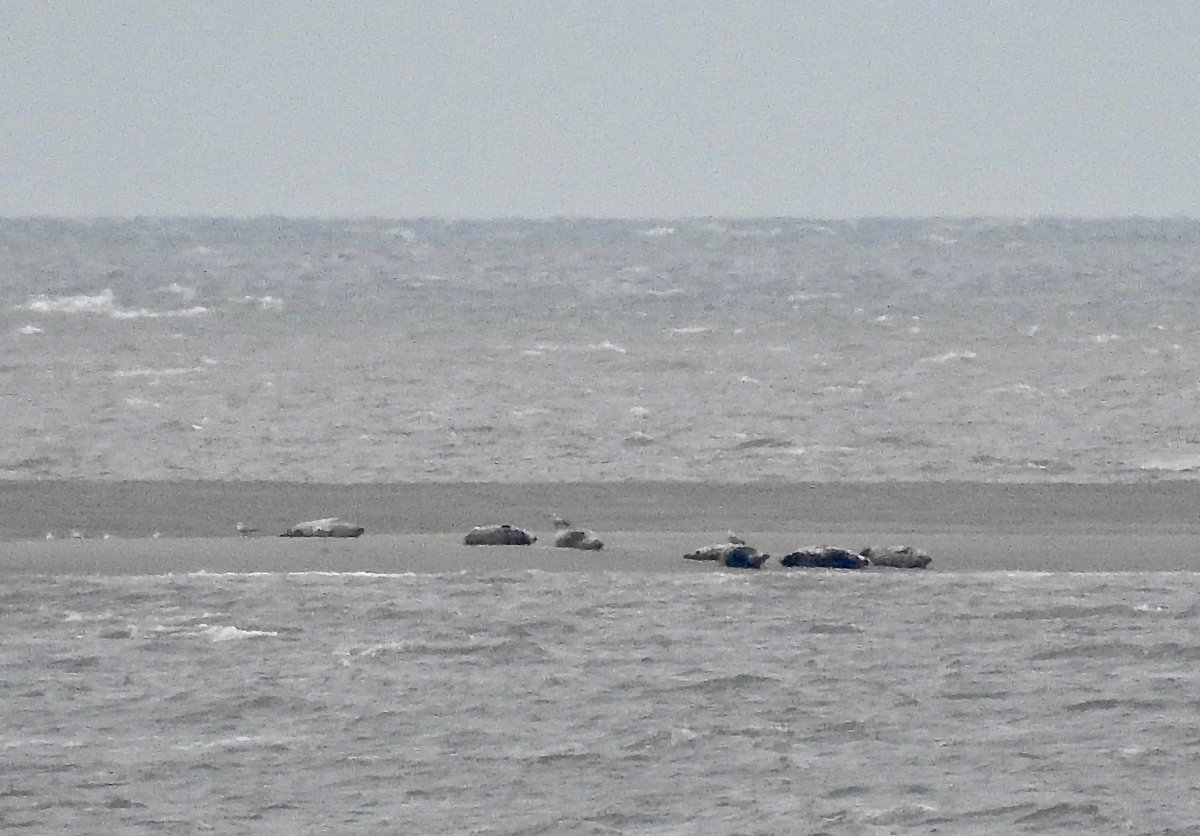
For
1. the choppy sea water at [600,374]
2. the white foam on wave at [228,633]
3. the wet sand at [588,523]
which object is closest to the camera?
the white foam on wave at [228,633]

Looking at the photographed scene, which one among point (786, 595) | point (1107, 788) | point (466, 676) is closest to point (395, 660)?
point (466, 676)

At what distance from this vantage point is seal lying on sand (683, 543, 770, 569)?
93.0 ft

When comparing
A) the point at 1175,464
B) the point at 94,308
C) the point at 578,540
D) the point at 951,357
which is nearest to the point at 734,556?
the point at 578,540

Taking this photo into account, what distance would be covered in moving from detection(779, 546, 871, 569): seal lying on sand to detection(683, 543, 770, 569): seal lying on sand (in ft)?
1.02

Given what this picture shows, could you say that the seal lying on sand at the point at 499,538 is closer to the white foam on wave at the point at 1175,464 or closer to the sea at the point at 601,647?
the sea at the point at 601,647

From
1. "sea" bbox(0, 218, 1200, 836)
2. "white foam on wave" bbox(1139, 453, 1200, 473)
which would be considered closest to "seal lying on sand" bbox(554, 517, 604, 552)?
"sea" bbox(0, 218, 1200, 836)

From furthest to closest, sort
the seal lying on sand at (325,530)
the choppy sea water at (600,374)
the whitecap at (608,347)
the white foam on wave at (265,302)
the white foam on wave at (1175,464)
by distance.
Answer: the white foam on wave at (265,302), the whitecap at (608,347), the choppy sea water at (600,374), the white foam on wave at (1175,464), the seal lying on sand at (325,530)

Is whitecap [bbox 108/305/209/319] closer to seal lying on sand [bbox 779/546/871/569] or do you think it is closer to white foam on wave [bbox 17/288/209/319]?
white foam on wave [bbox 17/288/209/319]

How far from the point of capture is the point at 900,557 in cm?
2833

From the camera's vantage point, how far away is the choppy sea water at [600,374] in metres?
38.3

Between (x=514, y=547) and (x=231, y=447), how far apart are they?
1120 centimetres

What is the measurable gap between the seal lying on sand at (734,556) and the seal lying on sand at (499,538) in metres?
2.01

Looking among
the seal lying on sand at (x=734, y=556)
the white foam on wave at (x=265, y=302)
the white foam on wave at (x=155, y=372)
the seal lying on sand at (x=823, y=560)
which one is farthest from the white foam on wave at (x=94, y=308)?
the seal lying on sand at (x=823, y=560)

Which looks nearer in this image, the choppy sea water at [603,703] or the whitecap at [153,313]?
the choppy sea water at [603,703]
